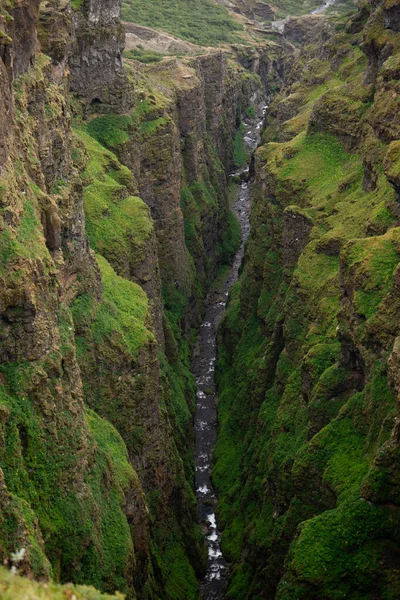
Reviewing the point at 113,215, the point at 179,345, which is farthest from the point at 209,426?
the point at 113,215

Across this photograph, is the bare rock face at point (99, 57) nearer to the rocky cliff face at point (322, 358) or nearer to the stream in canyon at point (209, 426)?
the rocky cliff face at point (322, 358)

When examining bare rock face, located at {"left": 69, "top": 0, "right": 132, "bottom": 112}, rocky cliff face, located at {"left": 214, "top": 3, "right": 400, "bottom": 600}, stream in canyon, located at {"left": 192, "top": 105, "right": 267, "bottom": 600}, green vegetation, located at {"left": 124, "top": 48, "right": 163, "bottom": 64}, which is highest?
green vegetation, located at {"left": 124, "top": 48, "right": 163, "bottom": 64}

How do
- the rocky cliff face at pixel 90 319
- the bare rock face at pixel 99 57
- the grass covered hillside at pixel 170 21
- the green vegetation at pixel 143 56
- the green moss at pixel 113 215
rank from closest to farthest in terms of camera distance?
the rocky cliff face at pixel 90 319 → the green moss at pixel 113 215 → the bare rock face at pixel 99 57 → the green vegetation at pixel 143 56 → the grass covered hillside at pixel 170 21

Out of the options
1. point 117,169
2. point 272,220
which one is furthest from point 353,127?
point 117,169

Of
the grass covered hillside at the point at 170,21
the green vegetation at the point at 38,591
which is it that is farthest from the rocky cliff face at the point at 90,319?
the grass covered hillside at the point at 170,21

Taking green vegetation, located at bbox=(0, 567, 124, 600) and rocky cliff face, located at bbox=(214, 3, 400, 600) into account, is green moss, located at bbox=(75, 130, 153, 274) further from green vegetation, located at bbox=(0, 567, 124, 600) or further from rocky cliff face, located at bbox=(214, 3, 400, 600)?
green vegetation, located at bbox=(0, 567, 124, 600)

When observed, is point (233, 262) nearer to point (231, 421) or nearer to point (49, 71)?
point (231, 421)

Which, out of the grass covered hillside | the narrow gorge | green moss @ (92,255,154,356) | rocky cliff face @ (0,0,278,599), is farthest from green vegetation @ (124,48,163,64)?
green moss @ (92,255,154,356)
